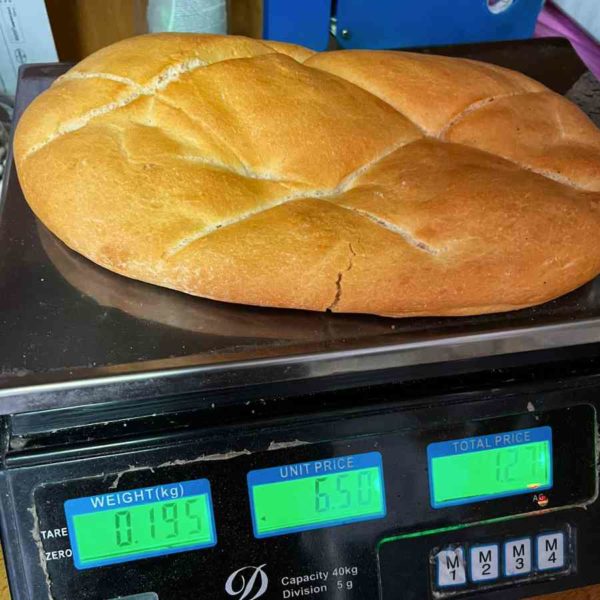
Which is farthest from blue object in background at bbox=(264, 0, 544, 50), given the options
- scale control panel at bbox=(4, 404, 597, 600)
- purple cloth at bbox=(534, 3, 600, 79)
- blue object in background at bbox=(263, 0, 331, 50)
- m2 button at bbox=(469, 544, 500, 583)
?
m2 button at bbox=(469, 544, 500, 583)

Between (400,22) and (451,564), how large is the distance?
0.97 metres

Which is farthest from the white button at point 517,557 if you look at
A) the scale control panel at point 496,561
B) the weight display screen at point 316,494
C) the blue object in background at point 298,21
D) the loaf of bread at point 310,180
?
the blue object in background at point 298,21

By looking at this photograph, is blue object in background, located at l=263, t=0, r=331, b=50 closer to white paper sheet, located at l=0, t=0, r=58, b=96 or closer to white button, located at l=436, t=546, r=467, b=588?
white paper sheet, located at l=0, t=0, r=58, b=96

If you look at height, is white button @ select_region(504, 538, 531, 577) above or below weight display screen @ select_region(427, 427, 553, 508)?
below

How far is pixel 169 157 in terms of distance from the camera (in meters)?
0.80

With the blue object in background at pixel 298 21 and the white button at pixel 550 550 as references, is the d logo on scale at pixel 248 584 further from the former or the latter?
the blue object in background at pixel 298 21

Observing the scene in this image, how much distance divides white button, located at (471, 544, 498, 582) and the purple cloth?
3.56ft

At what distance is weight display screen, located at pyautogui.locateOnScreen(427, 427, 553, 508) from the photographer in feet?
2.64

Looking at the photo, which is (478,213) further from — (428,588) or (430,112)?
(428,588)

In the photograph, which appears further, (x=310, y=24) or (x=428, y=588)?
(x=310, y=24)

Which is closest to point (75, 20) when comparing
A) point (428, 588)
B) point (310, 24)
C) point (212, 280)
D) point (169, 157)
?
point (310, 24)

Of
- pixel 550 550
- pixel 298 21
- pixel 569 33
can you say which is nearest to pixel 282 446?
pixel 550 550

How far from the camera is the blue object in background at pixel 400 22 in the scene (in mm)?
1302

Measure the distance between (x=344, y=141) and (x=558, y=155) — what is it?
25 centimetres
